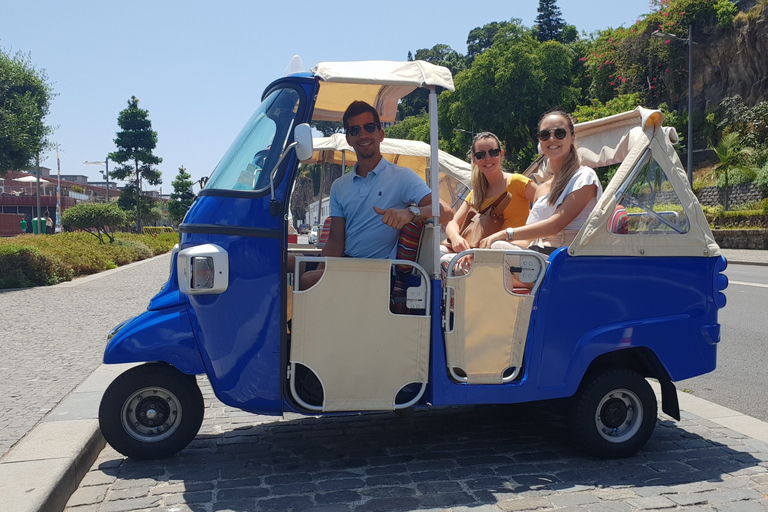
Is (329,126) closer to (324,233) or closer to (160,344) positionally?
(324,233)

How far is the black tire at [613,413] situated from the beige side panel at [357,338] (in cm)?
Result: 105

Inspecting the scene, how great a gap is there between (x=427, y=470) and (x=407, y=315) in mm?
940

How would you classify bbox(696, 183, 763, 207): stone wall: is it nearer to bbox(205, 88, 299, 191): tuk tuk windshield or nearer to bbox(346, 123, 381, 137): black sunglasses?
bbox(346, 123, 381, 137): black sunglasses

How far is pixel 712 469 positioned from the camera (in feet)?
13.0

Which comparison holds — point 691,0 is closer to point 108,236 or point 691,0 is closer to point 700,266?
point 108,236

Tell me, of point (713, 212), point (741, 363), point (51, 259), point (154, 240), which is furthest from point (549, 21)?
point (741, 363)

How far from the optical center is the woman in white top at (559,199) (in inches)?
168

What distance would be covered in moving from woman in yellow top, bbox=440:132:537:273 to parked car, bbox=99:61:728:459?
1.04 m

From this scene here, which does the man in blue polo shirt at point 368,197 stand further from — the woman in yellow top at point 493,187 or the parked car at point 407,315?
the woman in yellow top at point 493,187

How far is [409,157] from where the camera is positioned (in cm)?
905

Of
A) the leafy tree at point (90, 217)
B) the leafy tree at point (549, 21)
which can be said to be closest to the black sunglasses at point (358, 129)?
the leafy tree at point (90, 217)

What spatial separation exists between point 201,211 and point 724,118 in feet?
130

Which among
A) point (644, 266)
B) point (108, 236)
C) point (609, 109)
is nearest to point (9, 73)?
point (108, 236)

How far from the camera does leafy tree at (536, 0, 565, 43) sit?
A: 76938 millimetres
